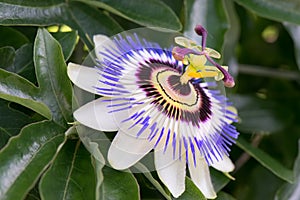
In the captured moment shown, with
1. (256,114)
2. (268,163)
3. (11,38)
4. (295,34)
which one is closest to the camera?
(11,38)

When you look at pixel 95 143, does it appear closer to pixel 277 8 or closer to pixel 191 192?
pixel 191 192

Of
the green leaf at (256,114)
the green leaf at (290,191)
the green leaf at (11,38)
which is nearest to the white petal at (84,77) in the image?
the green leaf at (11,38)

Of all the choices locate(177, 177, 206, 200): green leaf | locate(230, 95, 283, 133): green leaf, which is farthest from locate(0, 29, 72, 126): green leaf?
locate(230, 95, 283, 133): green leaf

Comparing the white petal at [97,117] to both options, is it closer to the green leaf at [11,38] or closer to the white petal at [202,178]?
the white petal at [202,178]

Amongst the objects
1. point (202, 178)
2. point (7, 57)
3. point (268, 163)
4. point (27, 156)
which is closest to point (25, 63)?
point (7, 57)

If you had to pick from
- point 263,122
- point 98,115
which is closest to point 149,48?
point 98,115

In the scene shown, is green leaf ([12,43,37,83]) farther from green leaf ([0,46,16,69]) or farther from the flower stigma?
the flower stigma
